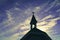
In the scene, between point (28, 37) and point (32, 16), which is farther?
point (32, 16)

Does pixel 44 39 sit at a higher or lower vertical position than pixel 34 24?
lower

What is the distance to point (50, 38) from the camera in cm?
3356

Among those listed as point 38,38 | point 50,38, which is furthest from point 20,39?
point 50,38

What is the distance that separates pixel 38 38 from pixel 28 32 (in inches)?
96.6

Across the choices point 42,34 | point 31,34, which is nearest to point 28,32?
point 31,34

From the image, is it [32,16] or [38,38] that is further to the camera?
[32,16]

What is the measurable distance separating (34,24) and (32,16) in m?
1.90

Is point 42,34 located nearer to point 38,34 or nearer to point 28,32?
point 38,34

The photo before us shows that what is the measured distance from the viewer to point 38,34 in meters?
32.6

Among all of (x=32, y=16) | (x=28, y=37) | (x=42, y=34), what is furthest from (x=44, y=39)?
(x=32, y=16)

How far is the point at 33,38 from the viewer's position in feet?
108

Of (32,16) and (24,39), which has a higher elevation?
(32,16)

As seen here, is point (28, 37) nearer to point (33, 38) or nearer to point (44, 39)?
point (33, 38)

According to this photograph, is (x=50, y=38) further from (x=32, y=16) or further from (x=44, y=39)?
(x=32, y=16)
